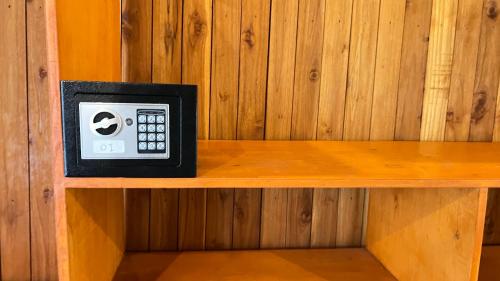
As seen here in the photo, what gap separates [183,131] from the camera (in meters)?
0.80

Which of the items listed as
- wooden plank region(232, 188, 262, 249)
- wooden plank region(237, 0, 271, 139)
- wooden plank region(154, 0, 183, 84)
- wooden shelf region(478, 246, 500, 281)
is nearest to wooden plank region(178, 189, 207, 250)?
wooden plank region(232, 188, 262, 249)

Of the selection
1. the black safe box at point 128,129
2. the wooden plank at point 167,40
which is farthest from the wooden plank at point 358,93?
the black safe box at point 128,129

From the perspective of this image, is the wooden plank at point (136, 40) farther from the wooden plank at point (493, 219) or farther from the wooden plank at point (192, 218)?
the wooden plank at point (493, 219)

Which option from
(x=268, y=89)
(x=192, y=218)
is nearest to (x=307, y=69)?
(x=268, y=89)

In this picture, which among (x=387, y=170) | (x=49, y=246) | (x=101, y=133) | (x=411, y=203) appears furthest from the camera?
(x=49, y=246)

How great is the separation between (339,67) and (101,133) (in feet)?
2.71

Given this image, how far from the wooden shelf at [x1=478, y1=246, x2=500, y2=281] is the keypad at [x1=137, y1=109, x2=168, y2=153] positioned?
1057 mm

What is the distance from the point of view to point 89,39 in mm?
908

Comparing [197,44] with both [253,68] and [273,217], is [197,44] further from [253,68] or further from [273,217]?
[273,217]

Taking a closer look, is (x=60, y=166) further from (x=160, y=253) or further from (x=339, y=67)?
(x=339, y=67)

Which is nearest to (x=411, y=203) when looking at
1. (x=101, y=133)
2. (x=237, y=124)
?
(x=237, y=124)

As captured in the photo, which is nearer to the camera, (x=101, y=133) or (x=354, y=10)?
(x=101, y=133)

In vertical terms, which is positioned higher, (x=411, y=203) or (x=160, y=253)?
(x=411, y=203)

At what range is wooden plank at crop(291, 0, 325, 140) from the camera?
1287 mm
